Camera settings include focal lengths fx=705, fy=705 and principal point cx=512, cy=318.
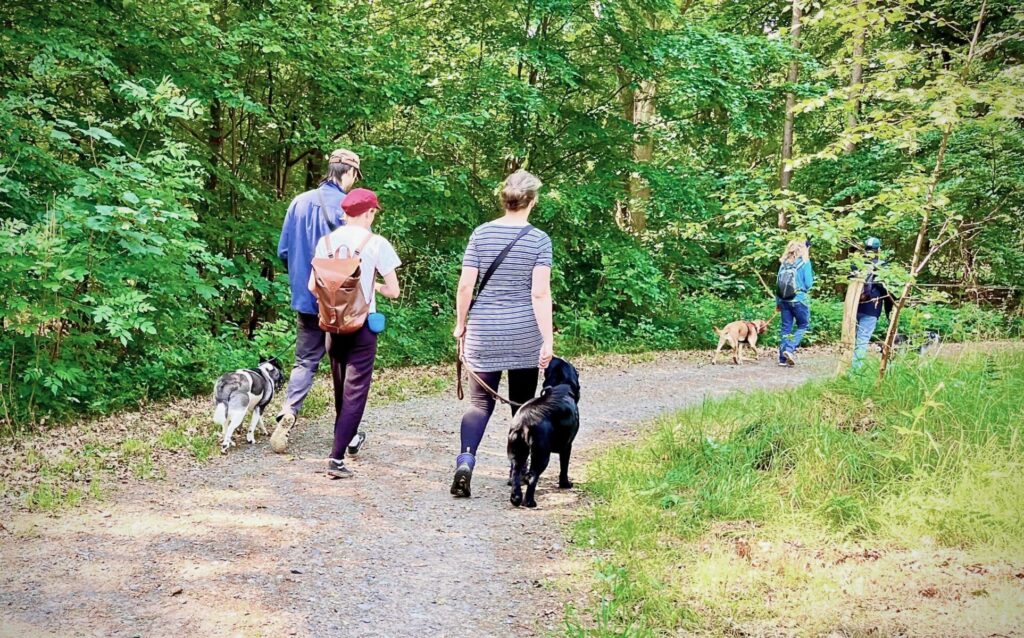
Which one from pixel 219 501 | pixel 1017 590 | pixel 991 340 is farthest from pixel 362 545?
pixel 991 340

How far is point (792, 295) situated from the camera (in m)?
11.1

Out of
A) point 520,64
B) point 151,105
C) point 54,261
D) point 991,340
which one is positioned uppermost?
point 520,64

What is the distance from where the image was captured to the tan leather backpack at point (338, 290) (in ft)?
15.4

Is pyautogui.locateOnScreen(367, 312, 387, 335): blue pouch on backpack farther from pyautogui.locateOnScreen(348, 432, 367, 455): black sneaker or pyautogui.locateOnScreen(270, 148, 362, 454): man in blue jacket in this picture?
pyautogui.locateOnScreen(348, 432, 367, 455): black sneaker

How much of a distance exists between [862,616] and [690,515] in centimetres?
130

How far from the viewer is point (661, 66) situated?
1079 centimetres

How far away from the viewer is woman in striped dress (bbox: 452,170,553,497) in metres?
4.44

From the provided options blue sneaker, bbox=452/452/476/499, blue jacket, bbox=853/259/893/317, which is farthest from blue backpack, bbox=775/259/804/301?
blue sneaker, bbox=452/452/476/499

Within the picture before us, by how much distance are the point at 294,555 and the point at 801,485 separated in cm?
297

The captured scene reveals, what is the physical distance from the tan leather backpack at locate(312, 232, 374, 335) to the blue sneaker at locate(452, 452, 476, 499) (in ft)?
3.87

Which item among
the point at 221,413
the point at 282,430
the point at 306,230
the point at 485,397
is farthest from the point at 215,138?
the point at 485,397

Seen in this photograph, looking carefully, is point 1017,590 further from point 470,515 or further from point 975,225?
point 975,225

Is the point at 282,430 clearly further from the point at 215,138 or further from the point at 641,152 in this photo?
the point at 641,152

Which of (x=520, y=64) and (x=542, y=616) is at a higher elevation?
(x=520, y=64)
